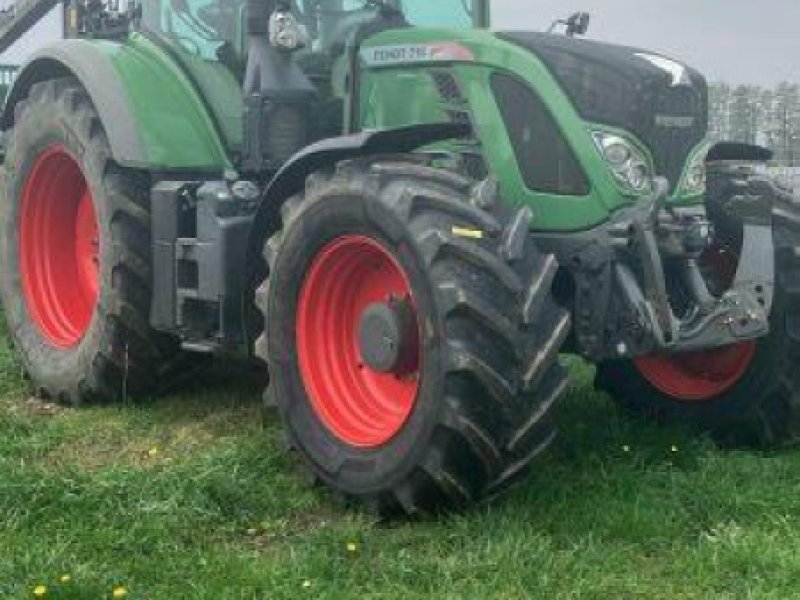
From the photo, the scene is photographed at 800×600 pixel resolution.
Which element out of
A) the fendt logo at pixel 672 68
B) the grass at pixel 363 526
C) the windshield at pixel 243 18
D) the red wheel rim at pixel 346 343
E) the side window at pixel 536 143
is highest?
the windshield at pixel 243 18

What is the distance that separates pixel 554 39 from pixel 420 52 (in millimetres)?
568

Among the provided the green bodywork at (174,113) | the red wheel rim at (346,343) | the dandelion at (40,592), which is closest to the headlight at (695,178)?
the red wheel rim at (346,343)

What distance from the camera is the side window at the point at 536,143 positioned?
482cm

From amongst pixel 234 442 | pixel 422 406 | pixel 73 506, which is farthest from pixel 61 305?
pixel 422 406

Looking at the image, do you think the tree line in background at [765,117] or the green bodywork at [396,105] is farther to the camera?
the tree line in background at [765,117]

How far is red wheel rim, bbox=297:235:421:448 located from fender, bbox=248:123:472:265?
0.38 meters

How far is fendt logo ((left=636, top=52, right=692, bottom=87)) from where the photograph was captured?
504 centimetres

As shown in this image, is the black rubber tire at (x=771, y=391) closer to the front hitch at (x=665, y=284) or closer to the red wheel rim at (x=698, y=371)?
the red wheel rim at (x=698, y=371)

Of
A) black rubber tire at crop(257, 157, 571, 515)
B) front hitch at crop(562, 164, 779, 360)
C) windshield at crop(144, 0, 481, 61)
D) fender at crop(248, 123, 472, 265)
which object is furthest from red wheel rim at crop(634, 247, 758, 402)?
windshield at crop(144, 0, 481, 61)

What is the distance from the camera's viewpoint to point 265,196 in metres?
5.18

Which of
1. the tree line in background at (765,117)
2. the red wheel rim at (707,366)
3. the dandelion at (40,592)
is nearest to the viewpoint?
the dandelion at (40,592)

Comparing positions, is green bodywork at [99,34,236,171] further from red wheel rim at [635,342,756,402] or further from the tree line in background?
the tree line in background

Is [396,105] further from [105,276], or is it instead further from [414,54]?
[105,276]

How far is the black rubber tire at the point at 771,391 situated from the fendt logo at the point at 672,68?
63 centimetres
